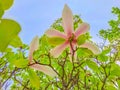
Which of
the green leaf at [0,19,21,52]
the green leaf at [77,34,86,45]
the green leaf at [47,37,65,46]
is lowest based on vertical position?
the green leaf at [0,19,21,52]

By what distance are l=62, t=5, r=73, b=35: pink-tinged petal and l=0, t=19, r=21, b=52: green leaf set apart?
0.85 feet

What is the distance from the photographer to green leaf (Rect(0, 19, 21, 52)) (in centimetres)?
26

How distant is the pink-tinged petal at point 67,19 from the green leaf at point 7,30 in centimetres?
26

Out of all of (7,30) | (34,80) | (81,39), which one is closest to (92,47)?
(81,39)

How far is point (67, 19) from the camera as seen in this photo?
0.54 metres

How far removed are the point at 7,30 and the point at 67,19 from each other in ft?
0.94

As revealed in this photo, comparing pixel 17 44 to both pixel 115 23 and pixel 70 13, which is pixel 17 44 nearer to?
pixel 70 13

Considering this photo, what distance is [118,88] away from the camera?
102cm

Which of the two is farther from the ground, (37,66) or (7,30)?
(37,66)

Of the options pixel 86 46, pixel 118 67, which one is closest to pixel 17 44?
pixel 86 46

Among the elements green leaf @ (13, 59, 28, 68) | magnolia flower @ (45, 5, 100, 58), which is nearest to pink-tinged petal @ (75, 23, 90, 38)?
magnolia flower @ (45, 5, 100, 58)

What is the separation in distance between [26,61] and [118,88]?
54 cm

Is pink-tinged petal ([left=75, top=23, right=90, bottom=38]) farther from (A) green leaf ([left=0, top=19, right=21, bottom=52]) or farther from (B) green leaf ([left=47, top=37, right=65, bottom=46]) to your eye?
(A) green leaf ([left=0, top=19, right=21, bottom=52])

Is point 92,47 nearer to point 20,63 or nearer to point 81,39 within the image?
point 81,39
